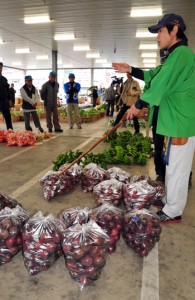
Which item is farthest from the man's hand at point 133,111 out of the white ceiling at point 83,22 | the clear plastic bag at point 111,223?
the white ceiling at point 83,22

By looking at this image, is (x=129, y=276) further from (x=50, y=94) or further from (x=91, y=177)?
(x=50, y=94)

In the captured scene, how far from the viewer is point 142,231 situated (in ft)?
6.51

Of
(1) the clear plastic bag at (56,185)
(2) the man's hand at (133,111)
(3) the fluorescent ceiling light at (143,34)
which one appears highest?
(3) the fluorescent ceiling light at (143,34)

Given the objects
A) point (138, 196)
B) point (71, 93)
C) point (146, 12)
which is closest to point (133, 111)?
point (138, 196)

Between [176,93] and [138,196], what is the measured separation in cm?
110

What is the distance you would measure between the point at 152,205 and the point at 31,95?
5590 mm

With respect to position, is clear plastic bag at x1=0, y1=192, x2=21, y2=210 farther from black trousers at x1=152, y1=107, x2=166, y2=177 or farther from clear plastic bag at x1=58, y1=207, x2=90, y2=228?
black trousers at x1=152, y1=107, x2=166, y2=177

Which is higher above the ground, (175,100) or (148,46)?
(148,46)

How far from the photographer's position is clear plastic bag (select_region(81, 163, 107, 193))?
314 centimetres

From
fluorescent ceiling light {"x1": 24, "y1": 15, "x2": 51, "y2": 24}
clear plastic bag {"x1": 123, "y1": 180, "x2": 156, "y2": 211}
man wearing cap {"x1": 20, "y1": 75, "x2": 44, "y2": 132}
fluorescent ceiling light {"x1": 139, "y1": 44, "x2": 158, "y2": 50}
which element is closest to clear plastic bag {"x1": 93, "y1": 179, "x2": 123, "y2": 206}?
clear plastic bag {"x1": 123, "y1": 180, "x2": 156, "y2": 211}

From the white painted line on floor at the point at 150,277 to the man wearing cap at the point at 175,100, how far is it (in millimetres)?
602

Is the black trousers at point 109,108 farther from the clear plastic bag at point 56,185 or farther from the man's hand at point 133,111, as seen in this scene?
the man's hand at point 133,111

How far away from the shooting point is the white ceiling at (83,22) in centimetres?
746

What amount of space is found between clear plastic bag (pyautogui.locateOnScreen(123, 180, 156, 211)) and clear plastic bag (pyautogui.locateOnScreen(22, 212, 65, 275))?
0.98 metres
